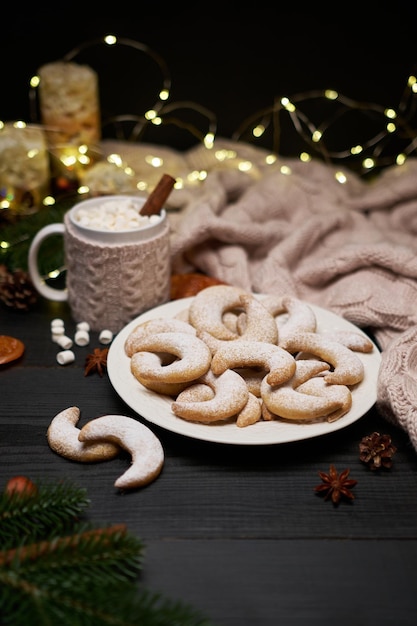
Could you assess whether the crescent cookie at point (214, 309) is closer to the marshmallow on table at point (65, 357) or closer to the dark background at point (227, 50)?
the marshmallow on table at point (65, 357)

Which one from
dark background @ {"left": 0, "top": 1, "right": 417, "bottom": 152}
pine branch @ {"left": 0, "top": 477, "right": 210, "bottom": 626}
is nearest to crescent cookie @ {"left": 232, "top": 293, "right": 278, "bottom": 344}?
pine branch @ {"left": 0, "top": 477, "right": 210, "bottom": 626}

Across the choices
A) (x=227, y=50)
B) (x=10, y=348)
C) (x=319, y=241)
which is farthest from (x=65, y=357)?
(x=227, y=50)

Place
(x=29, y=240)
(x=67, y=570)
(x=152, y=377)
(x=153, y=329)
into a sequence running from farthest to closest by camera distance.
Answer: (x=29, y=240) < (x=153, y=329) < (x=152, y=377) < (x=67, y=570)

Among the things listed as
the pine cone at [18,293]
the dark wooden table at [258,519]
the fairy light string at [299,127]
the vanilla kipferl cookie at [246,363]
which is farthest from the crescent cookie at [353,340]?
the fairy light string at [299,127]

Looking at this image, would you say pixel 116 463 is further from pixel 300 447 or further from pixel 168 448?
pixel 300 447

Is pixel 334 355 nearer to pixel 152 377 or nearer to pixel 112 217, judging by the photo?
pixel 152 377

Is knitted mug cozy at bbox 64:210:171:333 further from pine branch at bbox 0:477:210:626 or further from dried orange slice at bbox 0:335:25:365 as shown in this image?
pine branch at bbox 0:477:210:626

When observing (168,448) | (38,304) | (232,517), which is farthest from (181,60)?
(232,517)
